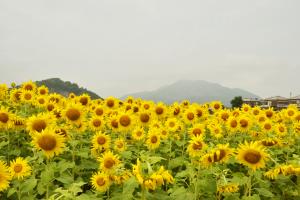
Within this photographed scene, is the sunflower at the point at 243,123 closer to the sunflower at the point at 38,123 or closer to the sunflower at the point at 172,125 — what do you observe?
the sunflower at the point at 172,125

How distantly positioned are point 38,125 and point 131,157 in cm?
223

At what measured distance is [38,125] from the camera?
6.88 m

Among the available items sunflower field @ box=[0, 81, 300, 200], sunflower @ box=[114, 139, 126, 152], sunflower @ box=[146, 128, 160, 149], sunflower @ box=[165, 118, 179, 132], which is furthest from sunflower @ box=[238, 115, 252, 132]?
sunflower @ box=[114, 139, 126, 152]

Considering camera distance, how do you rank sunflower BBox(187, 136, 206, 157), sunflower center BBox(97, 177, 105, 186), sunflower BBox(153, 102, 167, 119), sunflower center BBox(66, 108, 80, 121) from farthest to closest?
sunflower BBox(153, 102, 167, 119) → sunflower center BBox(66, 108, 80, 121) → sunflower BBox(187, 136, 206, 157) → sunflower center BBox(97, 177, 105, 186)

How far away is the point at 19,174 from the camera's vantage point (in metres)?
5.76

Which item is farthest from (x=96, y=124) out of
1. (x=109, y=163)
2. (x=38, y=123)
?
(x=109, y=163)

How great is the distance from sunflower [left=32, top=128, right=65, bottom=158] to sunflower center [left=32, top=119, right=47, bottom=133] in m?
0.85

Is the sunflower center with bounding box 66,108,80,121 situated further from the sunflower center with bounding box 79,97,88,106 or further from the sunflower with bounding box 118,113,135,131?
the sunflower center with bounding box 79,97,88,106

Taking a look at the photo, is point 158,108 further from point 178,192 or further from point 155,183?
point 155,183

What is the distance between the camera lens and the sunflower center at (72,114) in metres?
7.88

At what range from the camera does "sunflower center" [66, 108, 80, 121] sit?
25.8ft

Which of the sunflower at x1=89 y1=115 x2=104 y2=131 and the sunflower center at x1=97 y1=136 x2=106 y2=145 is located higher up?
the sunflower at x1=89 y1=115 x2=104 y2=131

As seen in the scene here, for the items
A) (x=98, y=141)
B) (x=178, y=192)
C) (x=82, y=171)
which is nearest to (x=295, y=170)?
(x=178, y=192)

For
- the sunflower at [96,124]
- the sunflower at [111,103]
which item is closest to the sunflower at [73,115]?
the sunflower at [96,124]
